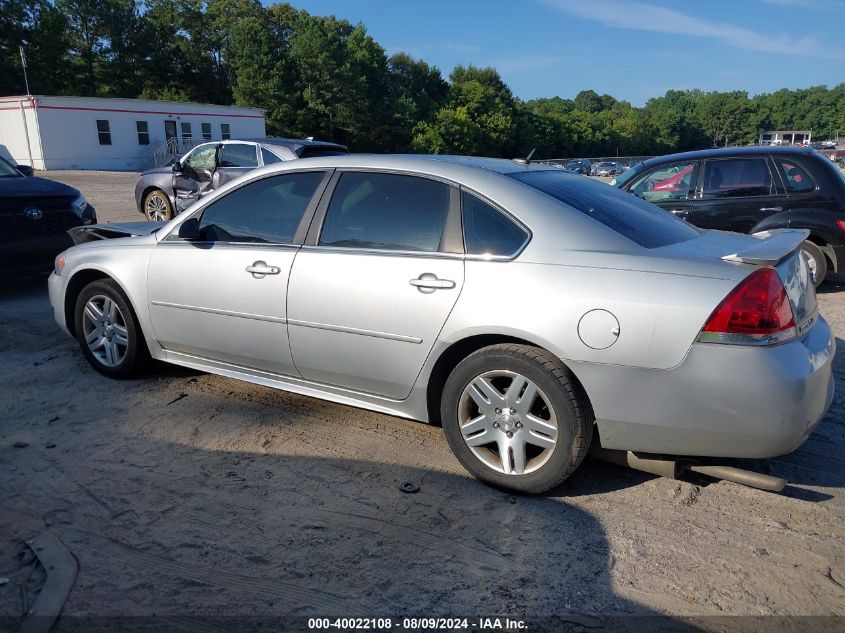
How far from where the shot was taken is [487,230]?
3.31 m

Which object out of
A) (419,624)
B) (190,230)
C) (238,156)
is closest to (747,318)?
(419,624)

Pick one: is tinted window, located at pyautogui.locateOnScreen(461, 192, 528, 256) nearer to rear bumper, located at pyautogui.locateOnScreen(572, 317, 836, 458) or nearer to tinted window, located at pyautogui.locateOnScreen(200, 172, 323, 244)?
rear bumper, located at pyautogui.locateOnScreen(572, 317, 836, 458)

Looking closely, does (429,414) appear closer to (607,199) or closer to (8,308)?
(607,199)

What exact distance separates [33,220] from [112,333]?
11.4 feet

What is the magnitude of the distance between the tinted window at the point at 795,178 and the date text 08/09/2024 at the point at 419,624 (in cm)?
645

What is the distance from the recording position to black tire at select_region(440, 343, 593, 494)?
118 inches

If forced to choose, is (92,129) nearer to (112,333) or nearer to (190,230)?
(112,333)

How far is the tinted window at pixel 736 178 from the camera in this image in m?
7.25

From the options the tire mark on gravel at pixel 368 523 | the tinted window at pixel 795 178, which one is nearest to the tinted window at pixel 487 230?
the tire mark on gravel at pixel 368 523

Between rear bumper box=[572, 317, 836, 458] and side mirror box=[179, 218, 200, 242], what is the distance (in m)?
2.60

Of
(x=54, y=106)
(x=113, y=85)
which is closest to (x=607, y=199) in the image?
(x=54, y=106)

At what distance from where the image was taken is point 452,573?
2.64 metres

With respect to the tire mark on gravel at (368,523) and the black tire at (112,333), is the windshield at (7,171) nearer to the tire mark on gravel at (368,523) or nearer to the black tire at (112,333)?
the black tire at (112,333)

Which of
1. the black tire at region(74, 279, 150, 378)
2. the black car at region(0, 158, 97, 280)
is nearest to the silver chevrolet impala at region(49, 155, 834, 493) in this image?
the black tire at region(74, 279, 150, 378)
